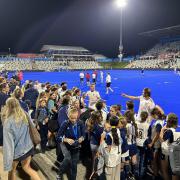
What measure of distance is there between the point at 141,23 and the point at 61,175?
85.1 m

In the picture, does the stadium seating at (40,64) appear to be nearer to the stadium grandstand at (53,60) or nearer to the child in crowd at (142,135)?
the stadium grandstand at (53,60)

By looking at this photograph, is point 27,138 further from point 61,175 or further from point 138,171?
point 138,171

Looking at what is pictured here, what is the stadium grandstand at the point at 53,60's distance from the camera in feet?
260

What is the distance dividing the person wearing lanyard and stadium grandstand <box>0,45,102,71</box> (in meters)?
71.8

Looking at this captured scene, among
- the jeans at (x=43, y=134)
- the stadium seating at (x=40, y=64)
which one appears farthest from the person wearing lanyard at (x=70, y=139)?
the stadium seating at (x=40, y=64)

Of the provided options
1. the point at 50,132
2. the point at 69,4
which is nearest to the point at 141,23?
the point at 69,4

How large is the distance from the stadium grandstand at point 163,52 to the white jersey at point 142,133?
2624 inches

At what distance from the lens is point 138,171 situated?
5727 millimetres

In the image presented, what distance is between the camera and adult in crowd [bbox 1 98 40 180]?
4547 mm

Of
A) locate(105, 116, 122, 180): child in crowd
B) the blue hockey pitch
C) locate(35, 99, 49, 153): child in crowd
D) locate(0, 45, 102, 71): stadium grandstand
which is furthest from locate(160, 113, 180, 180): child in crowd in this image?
locate(0, 45, 102, 71): stadium grandstand

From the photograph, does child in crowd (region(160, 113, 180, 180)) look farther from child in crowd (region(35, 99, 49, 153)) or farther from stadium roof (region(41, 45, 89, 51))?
stadium roof (region(41, 45, 89, 51))

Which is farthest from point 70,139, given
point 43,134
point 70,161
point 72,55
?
point 72,55

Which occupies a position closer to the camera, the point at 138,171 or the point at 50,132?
the point at 138,171

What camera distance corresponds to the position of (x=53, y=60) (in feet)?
302
